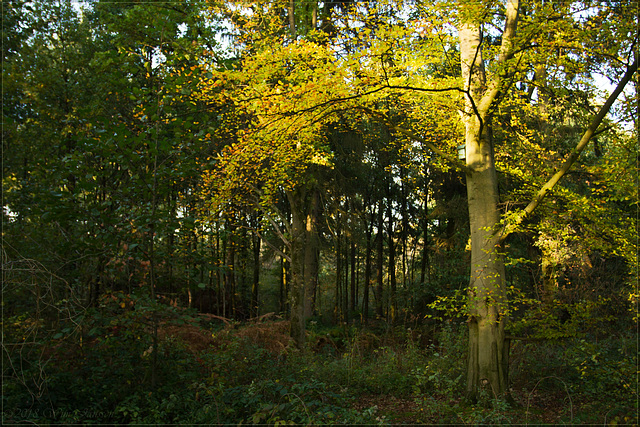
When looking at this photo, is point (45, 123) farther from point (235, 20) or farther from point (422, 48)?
point (422, 48)

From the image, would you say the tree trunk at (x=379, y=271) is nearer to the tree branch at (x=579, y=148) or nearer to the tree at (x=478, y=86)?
the tree at (x=478, y=86)

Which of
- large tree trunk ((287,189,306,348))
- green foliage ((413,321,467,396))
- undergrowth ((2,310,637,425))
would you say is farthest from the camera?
large tree trunk ((287,189,306,348))

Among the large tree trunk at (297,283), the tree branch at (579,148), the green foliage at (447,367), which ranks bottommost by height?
the green foliage at (447,367)

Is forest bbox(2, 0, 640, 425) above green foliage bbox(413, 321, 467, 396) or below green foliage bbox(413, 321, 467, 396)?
above

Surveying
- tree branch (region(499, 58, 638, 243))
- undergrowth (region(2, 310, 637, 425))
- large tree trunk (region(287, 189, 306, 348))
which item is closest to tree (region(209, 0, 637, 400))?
tree branch (region(499, 58, 638, 243))

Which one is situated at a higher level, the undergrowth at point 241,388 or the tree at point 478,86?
the tree at point 478,86

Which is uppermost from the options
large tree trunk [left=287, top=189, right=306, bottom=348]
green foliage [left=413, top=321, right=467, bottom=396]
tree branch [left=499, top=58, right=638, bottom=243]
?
tree branch [left=499, top=58, right=638, bottom=243]

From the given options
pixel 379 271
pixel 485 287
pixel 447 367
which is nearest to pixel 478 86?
pixel 485 287

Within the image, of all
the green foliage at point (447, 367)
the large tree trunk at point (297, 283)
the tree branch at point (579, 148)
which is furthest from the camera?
the large tree trunk at point (297, 283)

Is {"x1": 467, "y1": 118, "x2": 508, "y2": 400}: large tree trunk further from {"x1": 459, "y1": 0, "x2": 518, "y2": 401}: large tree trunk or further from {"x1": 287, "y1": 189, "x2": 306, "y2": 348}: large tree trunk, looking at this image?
{"x1": 287, "y1": 189, "x2": 306, "y2": 348}: large tree trunk

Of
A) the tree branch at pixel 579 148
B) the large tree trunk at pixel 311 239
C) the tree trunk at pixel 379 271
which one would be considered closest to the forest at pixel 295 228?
the tree branch at pixel 579 148

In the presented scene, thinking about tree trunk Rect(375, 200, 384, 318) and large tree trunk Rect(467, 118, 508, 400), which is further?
tree trunk Rect(375, 200, 384, 318)

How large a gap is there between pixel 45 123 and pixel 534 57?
911 centimetres

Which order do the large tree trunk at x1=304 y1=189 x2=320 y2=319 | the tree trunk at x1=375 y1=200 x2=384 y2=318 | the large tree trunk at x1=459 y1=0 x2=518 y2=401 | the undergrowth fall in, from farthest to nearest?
the tree trunk at x1=375 y1=200 x2=384 y2=318 → the large tree trunk at x1=304 y1=189 x2=320 y2=319 → the large tree trunk at x1=459 y1=0 x2=518 y2=401 → the undergrowth
